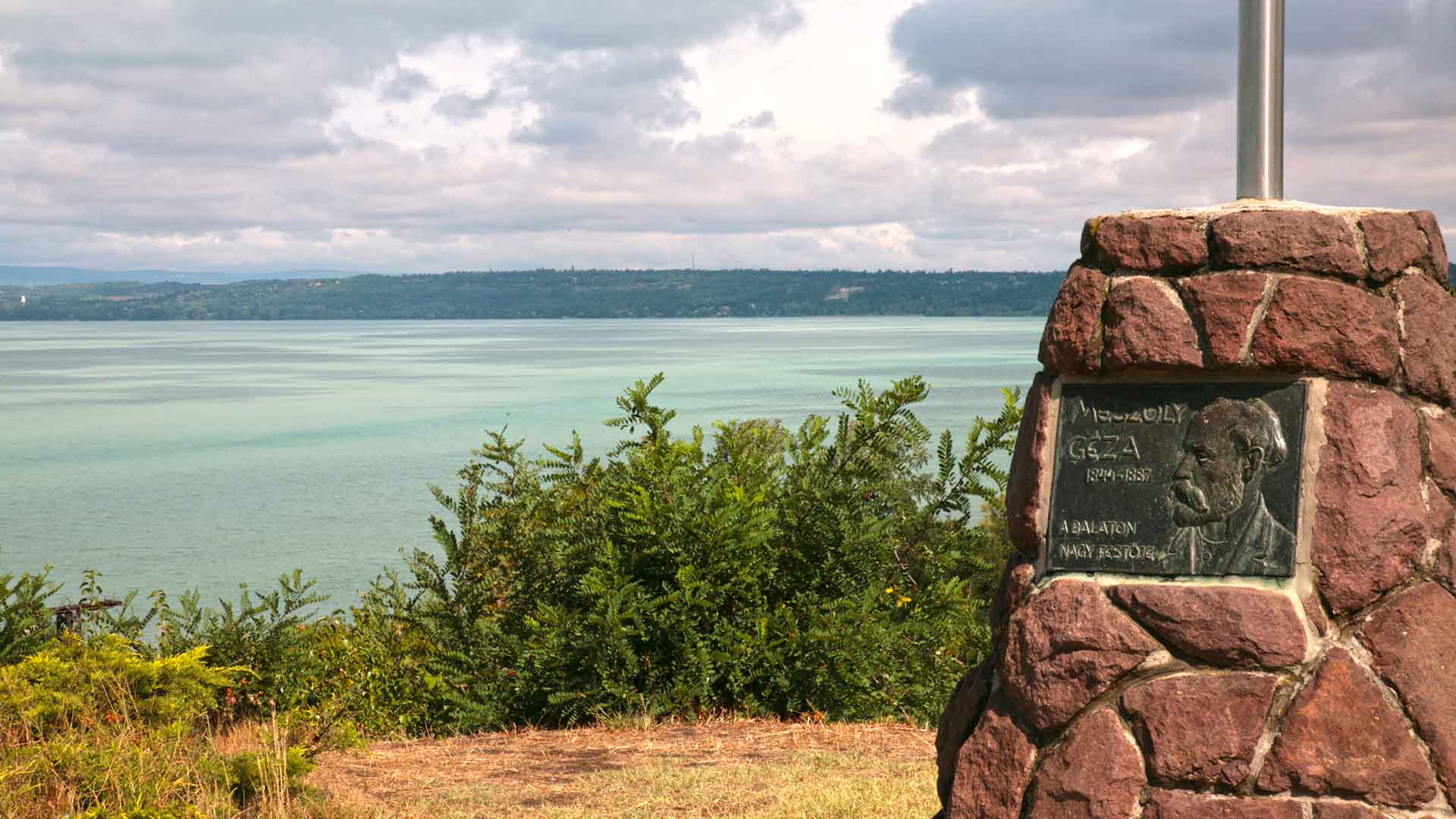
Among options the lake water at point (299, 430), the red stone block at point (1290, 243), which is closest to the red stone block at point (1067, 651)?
the red stone block at point (1290, 243)

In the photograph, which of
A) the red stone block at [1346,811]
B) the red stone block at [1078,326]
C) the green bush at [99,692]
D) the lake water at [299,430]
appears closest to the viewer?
the red stone block at [1346,811]

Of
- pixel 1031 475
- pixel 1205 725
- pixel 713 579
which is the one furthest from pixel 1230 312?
pixel 713 579

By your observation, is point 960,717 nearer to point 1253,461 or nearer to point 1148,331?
point 1253,461

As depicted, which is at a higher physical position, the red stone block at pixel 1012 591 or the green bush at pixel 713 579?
the red stone block at pixel 1012 591

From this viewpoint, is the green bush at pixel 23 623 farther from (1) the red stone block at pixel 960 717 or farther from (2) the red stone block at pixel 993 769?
(2) the red stone block at pixel 993 769

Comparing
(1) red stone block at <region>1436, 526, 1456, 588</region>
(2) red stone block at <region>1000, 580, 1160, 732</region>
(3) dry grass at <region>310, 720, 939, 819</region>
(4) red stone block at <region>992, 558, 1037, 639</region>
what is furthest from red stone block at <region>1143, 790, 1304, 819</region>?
(3) dry grass at <region>310, 720, 939, 819</region>

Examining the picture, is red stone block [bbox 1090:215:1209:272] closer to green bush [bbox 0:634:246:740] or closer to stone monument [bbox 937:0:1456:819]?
stone monument [bbox 937:0:1456:819]

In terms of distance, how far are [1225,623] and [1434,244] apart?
1.49 metres

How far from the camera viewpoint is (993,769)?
4.47 metres

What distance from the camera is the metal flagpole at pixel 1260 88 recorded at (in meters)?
4.89

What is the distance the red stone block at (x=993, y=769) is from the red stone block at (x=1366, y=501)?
3.43 ft

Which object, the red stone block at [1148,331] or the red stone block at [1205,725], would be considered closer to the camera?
the red stone block at [1205,725]

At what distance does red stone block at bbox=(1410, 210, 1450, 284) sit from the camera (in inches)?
179

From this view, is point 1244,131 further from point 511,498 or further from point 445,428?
point 445,428
